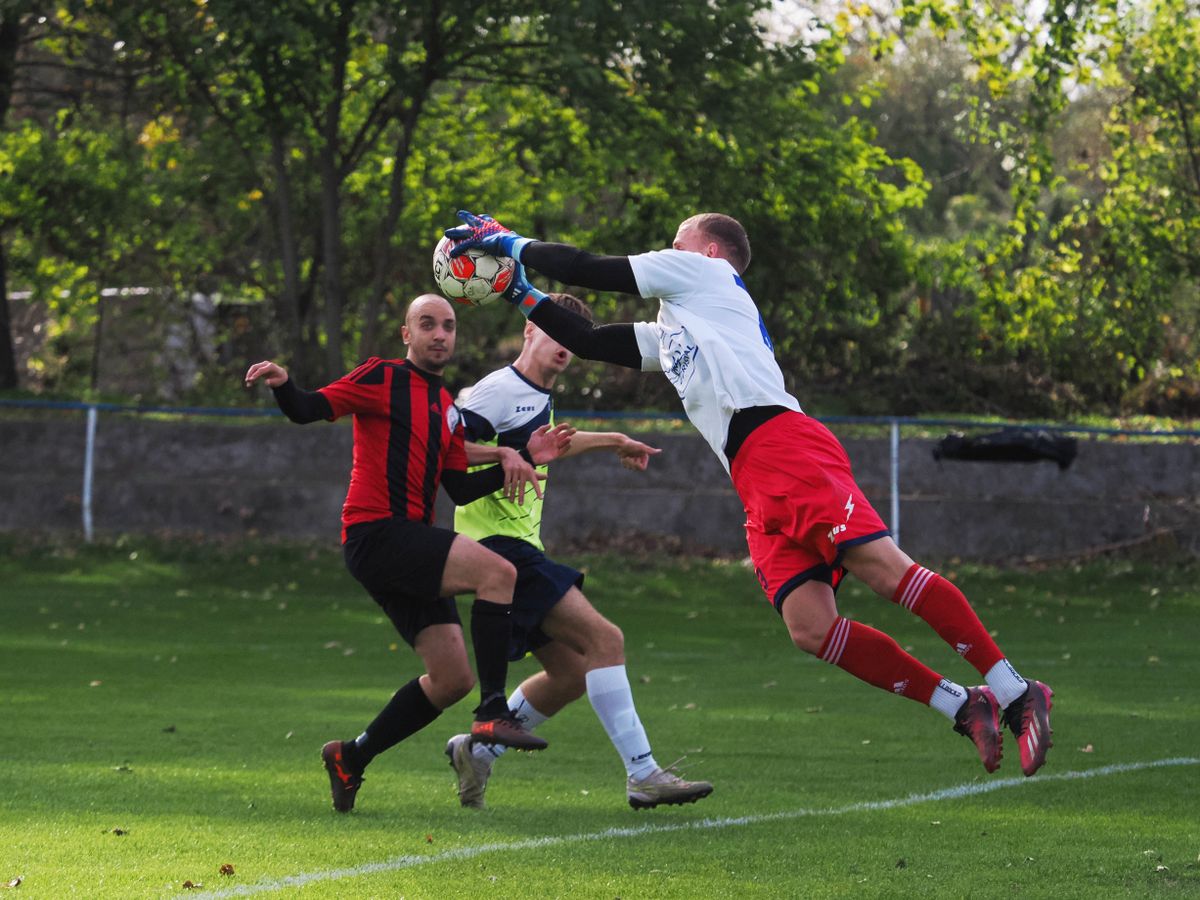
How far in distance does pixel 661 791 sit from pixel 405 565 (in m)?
1.35

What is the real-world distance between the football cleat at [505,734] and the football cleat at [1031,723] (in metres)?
1.76

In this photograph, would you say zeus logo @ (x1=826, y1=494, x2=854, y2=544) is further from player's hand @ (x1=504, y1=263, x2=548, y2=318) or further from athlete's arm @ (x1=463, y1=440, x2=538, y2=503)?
athlete's arm @ (x1=463, y1=440, x2=538, y2=503)

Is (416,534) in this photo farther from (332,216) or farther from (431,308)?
(332,216)

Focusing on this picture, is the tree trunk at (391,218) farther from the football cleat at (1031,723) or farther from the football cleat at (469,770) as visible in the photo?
the football cleat at (1031,723)

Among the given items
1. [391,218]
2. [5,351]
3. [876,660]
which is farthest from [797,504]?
[5,351]

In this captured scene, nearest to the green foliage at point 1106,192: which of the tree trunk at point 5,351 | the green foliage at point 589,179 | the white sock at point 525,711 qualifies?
the green foliage at point 589,179

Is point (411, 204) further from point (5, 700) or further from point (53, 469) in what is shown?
point (5, 700)

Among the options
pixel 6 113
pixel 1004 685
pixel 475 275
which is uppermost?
pixel 6 113

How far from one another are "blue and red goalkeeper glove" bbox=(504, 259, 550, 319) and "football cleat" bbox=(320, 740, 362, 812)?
1983 millimetres

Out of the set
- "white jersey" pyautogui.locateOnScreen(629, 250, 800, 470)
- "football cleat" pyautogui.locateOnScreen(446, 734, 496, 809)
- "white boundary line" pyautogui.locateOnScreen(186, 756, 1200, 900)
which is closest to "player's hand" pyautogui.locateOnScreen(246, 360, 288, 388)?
"white jersey" pyautogui.locateOnScreen(629, 250, 800, 470)

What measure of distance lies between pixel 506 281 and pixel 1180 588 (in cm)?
1322

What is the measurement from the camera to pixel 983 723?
5.96 m

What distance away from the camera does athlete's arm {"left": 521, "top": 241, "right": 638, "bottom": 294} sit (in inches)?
246

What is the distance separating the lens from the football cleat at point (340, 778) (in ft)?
23.5
